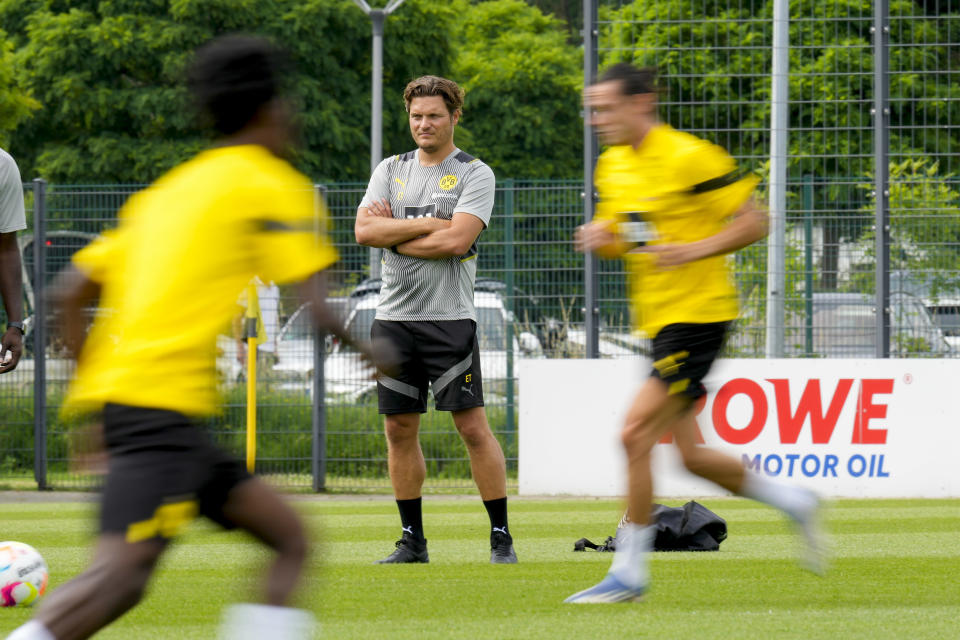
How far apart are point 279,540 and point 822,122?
31.7 ft

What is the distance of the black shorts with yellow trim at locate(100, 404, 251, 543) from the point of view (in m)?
3.53

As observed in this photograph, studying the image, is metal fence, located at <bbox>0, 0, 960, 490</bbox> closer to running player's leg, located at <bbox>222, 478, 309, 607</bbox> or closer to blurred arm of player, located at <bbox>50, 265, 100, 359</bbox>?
blurred arm of player, located at <bbox>50, 265, 100, 359</bbox>

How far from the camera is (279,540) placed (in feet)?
12.3

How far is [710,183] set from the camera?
19.5ft

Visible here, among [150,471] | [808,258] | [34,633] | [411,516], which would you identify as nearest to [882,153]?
[808,258]

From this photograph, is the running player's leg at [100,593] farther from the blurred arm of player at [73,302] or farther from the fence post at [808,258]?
the fence post at [808,258]

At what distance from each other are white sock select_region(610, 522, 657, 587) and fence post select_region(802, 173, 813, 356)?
6697 millimetres

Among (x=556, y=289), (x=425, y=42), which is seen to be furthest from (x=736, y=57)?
(x=425, y=42)

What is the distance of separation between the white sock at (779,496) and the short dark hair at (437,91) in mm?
2470

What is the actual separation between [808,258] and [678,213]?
666cm

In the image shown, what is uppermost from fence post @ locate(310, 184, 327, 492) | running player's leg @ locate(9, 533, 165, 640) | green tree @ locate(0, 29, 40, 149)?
green tree @ locate(0, 29, 40, 149)

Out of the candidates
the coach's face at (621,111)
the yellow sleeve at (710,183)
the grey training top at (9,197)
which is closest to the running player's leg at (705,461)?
the yellow sleeve at (710,183)

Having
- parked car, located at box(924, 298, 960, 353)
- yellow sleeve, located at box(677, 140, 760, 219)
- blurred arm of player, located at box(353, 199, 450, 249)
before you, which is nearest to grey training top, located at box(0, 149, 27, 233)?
blurred arm of player, located at box(353, 199, 450, 249)

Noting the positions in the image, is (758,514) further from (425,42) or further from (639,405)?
(425,42)
